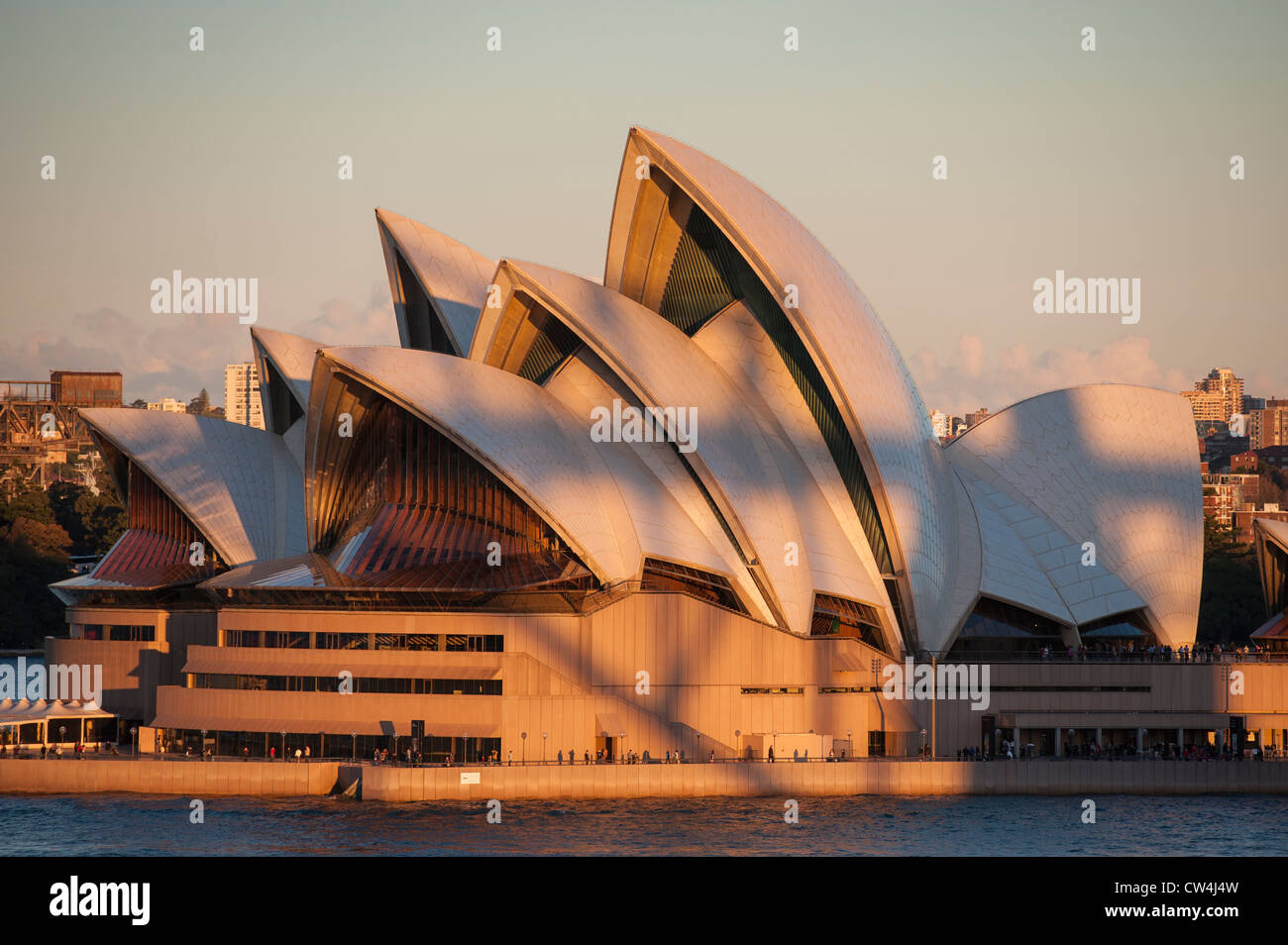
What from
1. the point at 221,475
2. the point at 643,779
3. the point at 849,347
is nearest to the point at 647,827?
the point at 643,779

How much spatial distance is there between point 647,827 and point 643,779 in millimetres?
6692

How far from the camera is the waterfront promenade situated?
54.9m

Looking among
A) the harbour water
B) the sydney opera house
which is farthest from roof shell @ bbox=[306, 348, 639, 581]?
the harbour water

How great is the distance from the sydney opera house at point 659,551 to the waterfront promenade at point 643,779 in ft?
7.13

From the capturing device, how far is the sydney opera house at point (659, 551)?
58406 mm

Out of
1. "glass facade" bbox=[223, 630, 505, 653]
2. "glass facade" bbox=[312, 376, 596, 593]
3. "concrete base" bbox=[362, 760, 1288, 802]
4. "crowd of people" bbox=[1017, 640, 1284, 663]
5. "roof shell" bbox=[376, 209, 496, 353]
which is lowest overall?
"concrete base" bbox=[362, 760, 1288, 802]

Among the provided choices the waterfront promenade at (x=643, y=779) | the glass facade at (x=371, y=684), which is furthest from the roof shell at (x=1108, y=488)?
the glass facade at (x=371, y=684)

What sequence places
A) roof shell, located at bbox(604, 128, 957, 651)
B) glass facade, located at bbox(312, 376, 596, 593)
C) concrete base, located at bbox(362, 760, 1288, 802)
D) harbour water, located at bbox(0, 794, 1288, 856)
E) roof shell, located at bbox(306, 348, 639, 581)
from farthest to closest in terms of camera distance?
roof shell, located at bbox(604, 128, 957, 651) < glass facade, located at bbox(312, 376, 596, 593) < roof shell, located at bbox(306, 348, 639, 581) < concrete base, located at bbox(362, 760, 1288, 802) < harbour water, located at bbox(0, 794, 1288, 856)

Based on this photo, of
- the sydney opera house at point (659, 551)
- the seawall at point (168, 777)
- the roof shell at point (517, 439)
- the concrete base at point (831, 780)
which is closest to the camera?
the concrete base at point (831, 780)

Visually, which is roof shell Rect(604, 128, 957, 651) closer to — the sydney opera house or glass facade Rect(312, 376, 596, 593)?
the sydney opera house

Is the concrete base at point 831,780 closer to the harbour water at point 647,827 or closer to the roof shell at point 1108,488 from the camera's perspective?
the harbour water at point 647,827

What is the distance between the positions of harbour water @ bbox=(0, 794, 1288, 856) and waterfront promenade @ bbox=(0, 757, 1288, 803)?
0.88 m

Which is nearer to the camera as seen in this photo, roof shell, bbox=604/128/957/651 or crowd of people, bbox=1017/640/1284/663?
roof shell, bbox=604/128/957/651
